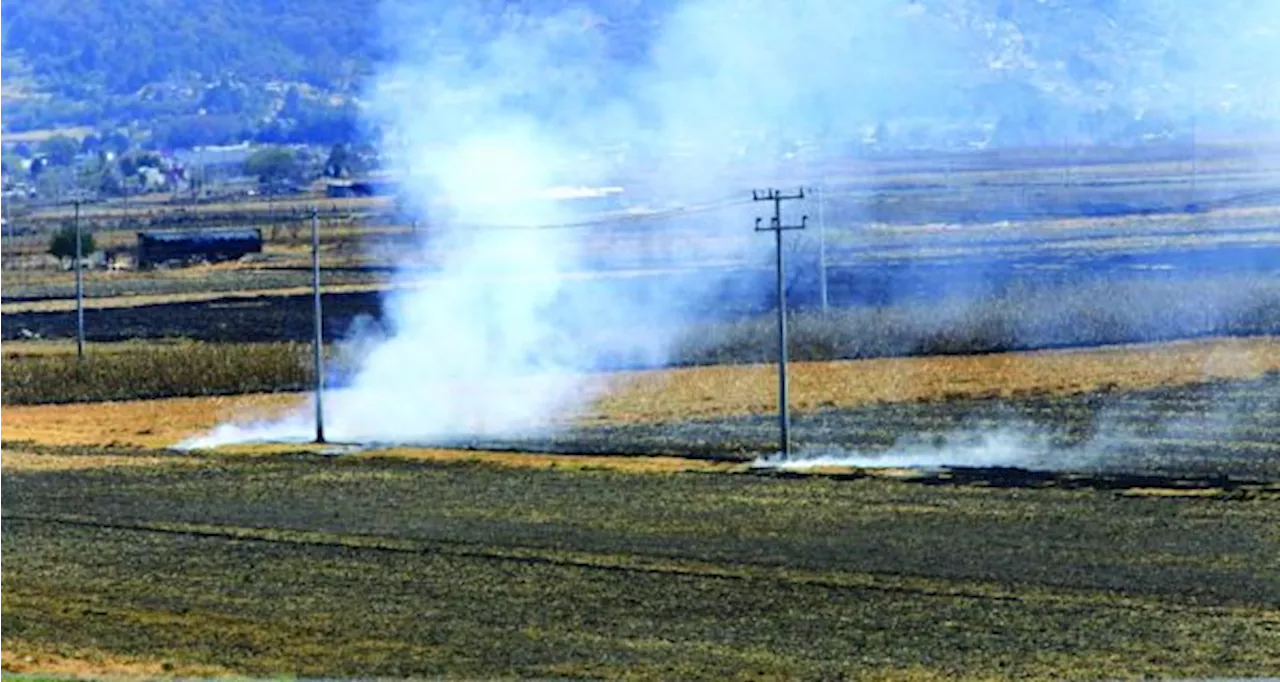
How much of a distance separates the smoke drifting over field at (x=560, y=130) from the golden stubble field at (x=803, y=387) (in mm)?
1935

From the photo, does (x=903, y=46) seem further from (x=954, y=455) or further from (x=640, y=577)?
(x=640, y=577)

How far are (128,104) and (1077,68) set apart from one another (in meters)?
110

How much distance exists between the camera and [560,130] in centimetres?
7562

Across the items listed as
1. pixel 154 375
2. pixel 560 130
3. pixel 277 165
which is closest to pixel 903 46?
pixel 560 130

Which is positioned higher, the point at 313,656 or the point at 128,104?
the point at 128,104

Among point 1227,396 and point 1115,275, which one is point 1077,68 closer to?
point 1115,275

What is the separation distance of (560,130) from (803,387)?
15.2m

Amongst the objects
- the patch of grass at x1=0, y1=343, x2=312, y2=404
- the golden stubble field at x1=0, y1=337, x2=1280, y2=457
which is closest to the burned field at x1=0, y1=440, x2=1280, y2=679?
the golden stubble field at x1=0, y1=337, x2=1280, y2=457

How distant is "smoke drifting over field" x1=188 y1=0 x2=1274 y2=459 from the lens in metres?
68.3

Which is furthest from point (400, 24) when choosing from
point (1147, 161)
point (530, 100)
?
point (1147, 161)

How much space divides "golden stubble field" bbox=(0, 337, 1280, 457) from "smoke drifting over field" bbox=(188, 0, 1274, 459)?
1.93m

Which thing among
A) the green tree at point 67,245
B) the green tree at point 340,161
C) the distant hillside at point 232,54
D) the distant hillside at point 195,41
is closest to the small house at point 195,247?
the green tree at point 67,245

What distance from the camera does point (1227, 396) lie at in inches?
2240

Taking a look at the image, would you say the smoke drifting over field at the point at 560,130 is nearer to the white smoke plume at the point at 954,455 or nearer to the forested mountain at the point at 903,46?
the forested mountain at the point at 903,46
